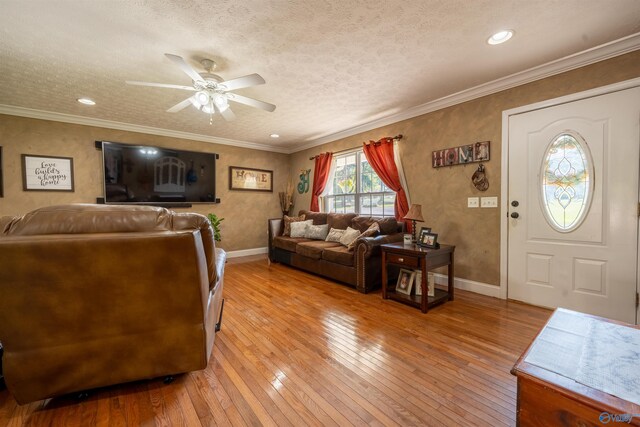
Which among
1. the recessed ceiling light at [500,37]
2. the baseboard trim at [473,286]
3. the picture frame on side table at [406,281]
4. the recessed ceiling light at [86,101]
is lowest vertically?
the baseboard trim at [473,286]

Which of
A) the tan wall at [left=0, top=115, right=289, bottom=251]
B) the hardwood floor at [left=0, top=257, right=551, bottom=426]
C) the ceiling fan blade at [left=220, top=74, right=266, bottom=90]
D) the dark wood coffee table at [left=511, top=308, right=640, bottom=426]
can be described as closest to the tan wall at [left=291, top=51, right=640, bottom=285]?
the hardwood floor at [left=0, top=257, right=551, bottom=426]

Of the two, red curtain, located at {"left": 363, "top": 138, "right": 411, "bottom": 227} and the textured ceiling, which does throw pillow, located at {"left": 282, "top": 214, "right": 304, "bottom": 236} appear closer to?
red curtain, located at {"left": 363, "top": 138, "right": 411, "bottom": 227}

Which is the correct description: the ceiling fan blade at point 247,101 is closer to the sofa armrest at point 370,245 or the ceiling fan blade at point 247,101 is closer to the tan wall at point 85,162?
the sofa armrest at point 370,245

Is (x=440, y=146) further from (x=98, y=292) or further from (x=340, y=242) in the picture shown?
(x=98, y=292)

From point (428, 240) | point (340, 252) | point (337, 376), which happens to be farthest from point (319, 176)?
point (337, 376)

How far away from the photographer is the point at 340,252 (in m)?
3.44

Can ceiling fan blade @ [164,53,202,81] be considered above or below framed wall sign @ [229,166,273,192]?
above

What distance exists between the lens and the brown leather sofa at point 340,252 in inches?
123

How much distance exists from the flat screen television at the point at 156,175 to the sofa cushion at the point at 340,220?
2.38 metres

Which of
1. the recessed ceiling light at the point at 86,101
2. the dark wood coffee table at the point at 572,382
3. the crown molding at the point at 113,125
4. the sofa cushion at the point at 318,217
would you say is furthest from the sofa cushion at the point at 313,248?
the recessed ceiling light at the point at 86,101

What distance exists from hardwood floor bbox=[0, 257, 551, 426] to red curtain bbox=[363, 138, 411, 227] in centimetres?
157

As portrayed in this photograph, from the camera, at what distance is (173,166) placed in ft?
15.0

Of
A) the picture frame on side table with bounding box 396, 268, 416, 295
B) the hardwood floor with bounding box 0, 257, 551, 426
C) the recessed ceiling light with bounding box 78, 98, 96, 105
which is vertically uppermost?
the recessed ceiling light with bounding box 78, 98, 96, 105

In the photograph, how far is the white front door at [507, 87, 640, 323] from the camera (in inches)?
85.6
